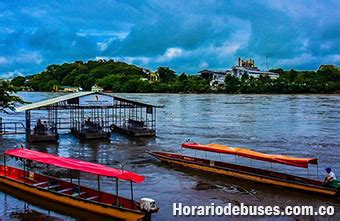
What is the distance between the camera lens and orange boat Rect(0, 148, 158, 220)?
15.0 m

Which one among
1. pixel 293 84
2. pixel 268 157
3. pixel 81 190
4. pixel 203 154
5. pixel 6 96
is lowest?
pixel 203 154

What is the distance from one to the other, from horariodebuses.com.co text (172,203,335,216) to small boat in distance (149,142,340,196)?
1907 mm

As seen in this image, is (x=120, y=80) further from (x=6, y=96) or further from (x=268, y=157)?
(x=268, y=157)

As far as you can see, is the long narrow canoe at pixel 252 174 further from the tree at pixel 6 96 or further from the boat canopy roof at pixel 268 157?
the tree at pixel 6 96

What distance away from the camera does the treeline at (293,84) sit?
13300cm

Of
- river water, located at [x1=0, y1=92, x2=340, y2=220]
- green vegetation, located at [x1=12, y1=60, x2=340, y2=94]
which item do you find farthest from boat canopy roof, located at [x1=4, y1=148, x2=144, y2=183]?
green vegetation, located at [x1=12, y1=60, x2=340, y2=94]

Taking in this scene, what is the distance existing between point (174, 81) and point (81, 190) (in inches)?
5774

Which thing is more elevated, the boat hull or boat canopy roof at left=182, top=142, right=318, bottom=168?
boat canopy roof at left=182, top=142, right=318, bottom=168

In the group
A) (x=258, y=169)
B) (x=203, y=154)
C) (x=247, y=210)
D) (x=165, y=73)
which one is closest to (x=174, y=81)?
(x=165, y=73)

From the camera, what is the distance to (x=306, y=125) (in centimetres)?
5031

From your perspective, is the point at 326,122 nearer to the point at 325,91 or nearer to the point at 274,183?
the point at 274,183

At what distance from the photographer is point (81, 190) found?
17.3 metres

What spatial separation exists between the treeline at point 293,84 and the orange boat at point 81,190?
123m

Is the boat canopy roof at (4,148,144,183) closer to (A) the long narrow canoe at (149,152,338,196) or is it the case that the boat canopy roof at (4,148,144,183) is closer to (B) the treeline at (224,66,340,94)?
(A) the long narrow canoe at (149,152,338,196)
